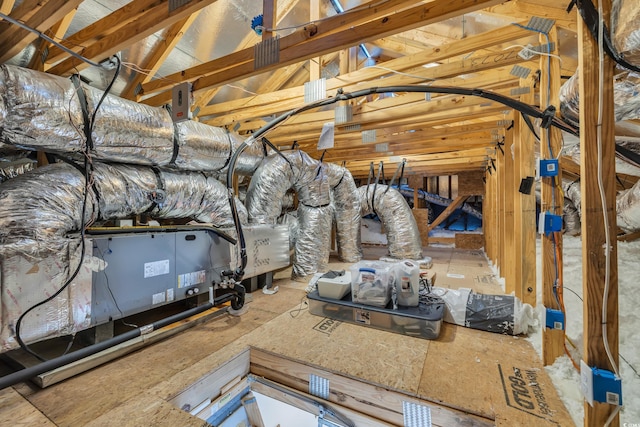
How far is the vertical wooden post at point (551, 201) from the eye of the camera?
1.24 m

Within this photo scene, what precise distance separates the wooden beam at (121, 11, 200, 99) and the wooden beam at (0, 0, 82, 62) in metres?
0.64

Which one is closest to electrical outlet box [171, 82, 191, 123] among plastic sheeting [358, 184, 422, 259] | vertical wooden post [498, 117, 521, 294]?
vertical wooden post [498, 117, 521, 294]

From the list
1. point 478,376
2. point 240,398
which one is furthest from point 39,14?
point 478,376

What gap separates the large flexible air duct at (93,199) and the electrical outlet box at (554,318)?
2.23 m

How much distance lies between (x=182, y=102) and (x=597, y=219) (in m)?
1.98

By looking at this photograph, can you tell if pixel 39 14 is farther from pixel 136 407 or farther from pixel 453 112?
pixel 453 112

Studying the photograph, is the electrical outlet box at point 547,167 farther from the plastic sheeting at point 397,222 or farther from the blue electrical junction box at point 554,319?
the plastic sheeting at point 397,222

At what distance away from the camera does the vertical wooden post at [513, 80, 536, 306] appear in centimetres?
158

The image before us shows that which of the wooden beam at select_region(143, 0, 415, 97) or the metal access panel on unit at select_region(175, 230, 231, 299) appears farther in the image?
the metal access panel on unit at select_region(175, 230, 231, 299)

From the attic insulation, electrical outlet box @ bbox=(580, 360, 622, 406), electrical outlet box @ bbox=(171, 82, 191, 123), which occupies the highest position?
electrical outlet box @ bbox=(171, 82, 191, 123)

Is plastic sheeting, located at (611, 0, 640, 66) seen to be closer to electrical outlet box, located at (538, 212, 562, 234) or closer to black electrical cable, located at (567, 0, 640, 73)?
black electrical cable, located at (567, 0, 640, 73)

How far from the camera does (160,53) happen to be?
2.05 m

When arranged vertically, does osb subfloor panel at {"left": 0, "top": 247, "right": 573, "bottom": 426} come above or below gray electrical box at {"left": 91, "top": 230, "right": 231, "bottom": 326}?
below

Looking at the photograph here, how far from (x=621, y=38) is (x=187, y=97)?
1.84 m
